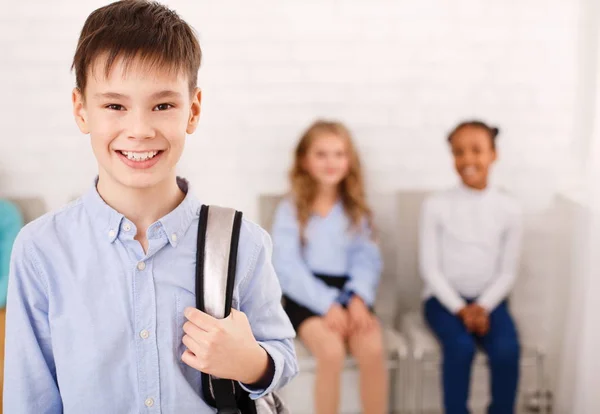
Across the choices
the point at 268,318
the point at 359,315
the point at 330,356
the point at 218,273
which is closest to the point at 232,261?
the point at 218,273

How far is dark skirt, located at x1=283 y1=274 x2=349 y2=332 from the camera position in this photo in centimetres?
274

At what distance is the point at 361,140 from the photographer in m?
3.15

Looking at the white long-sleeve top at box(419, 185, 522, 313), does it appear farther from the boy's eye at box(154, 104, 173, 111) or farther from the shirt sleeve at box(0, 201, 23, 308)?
the boy's eye at box(154, 104, 173, 111)

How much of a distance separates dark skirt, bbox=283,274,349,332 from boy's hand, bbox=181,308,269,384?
162 cm

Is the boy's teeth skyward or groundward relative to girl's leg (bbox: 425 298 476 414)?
skyward

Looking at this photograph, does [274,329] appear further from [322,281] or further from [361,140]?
[361,140]

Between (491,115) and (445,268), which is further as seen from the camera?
(491,115)

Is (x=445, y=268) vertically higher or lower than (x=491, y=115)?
lower

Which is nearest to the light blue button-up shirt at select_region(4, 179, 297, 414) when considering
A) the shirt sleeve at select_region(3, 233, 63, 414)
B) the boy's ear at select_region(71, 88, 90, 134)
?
the shirt sleeve at select_region(3, 233, 63, 414)

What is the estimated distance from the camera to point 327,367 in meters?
2.60

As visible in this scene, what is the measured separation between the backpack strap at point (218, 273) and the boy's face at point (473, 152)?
189 centimetres

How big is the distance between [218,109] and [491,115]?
115 centimetres

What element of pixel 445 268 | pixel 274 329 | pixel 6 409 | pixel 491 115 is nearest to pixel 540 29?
pixel 491 115

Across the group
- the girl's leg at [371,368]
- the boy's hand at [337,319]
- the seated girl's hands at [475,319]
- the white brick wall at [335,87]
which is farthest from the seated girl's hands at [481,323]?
the white brick wall at [335,87]
